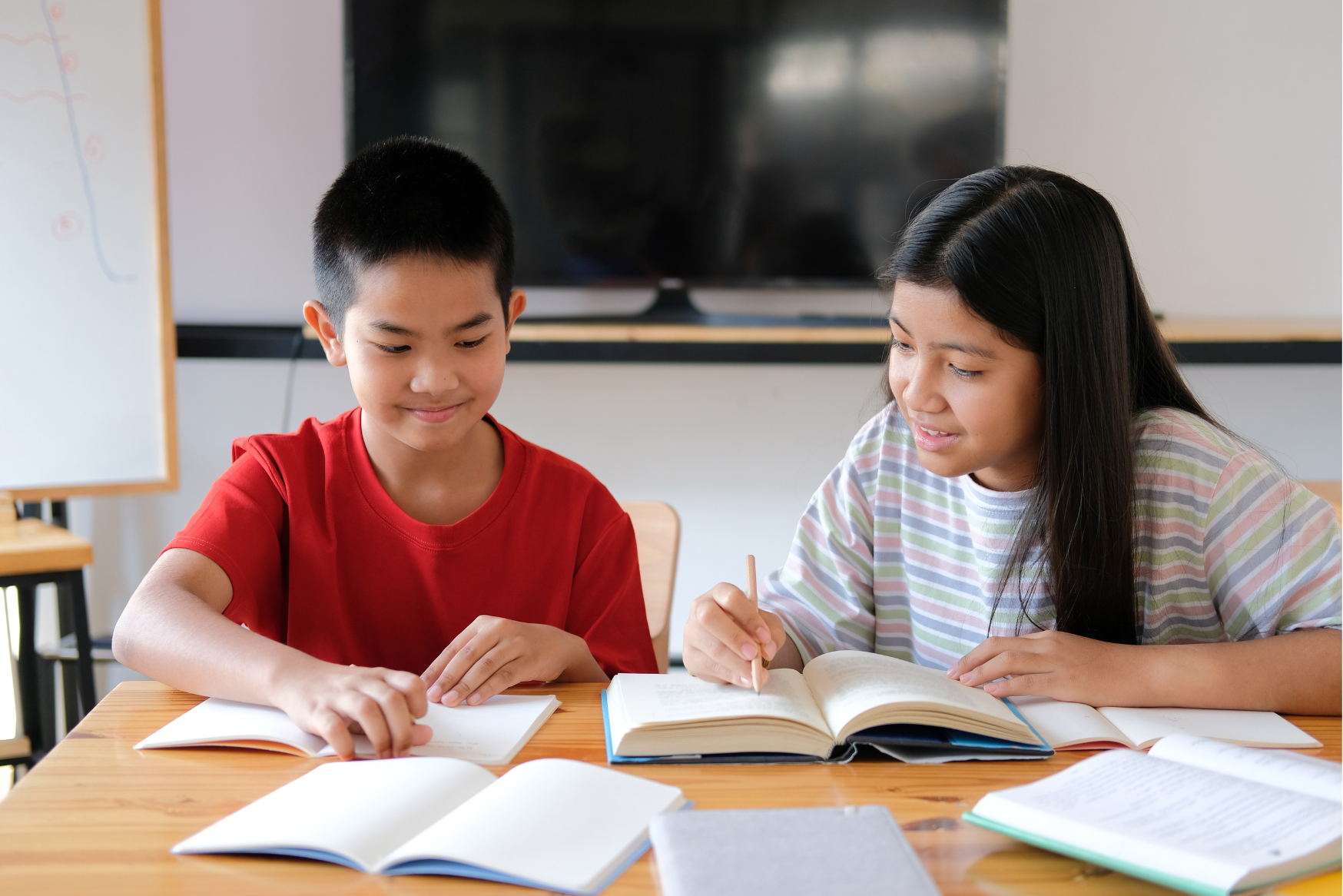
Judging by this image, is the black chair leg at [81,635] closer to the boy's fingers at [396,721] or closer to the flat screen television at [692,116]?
the flat screen television at [692,116]

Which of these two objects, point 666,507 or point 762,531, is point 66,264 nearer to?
point 666,507

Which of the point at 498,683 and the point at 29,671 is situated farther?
the point at 29,671

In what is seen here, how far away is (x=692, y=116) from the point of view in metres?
2.30

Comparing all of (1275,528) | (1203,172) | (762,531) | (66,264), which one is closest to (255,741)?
(1275,528)

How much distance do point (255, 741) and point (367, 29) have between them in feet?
6.13

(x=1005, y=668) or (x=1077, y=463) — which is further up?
(x=1077, y=463)

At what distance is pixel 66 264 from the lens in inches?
75.8

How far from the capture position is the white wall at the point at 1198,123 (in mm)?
2418

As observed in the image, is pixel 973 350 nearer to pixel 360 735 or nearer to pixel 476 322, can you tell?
pixel 476 322

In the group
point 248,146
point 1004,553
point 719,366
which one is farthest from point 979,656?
point 248,146

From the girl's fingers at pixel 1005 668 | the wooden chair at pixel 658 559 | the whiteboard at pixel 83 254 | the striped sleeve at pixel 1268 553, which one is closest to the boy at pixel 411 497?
the wooden chair at pixel 658 559

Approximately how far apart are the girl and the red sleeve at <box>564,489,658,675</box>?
152 mm

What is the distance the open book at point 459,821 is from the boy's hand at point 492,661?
0.16 meters

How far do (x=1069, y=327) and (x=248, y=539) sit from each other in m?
0.79
